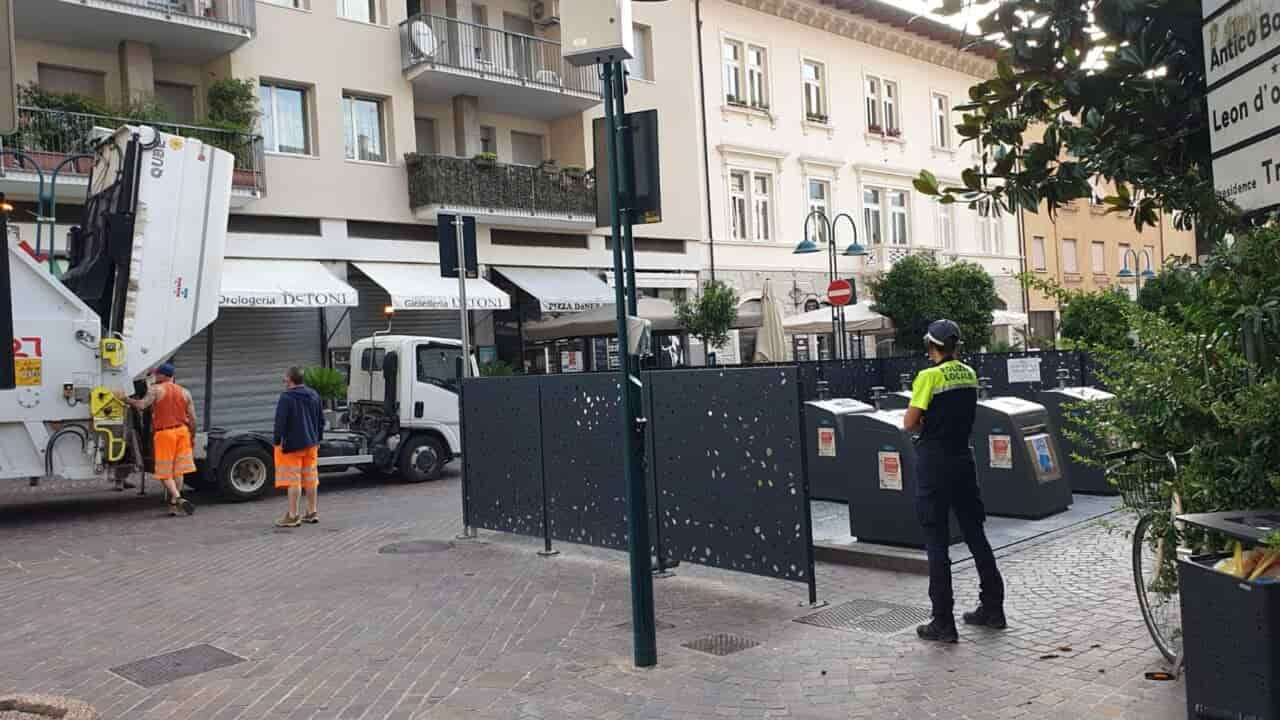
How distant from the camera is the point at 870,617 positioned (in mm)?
6473

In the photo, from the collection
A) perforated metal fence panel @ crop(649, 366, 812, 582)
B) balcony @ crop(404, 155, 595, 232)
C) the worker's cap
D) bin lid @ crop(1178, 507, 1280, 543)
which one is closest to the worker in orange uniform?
perforated metal fence panel @ crop(649, 366, 812, 582)

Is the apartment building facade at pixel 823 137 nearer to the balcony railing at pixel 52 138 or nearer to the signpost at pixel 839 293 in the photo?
the signpost at pixel 839 293

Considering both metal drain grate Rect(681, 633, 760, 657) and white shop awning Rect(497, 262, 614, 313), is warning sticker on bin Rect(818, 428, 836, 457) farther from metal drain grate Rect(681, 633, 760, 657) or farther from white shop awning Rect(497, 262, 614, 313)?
white shop awning Rect(497, 262, 614, 313)

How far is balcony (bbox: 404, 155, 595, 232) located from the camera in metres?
22.0

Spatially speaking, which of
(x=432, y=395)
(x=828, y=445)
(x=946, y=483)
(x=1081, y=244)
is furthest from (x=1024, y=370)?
(x=1081, y=244)

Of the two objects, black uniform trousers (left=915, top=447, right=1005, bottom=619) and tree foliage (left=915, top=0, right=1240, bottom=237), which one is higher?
tree foliage (left=915, top=0, right=1240, bottom=237)

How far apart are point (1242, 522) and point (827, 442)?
22.2 feet

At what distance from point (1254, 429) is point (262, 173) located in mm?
18468

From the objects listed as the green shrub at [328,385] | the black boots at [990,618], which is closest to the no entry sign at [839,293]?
the green shrub at [328,385]

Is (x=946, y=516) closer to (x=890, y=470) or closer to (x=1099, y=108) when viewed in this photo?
(x=890, y=470)

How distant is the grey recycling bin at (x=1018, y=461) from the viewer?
930cm

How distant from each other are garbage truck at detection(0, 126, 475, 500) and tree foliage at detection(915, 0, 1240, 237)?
429 inches

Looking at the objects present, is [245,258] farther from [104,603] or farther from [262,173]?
[104,603]

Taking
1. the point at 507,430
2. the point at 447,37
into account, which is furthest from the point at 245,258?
the point at 507,430
